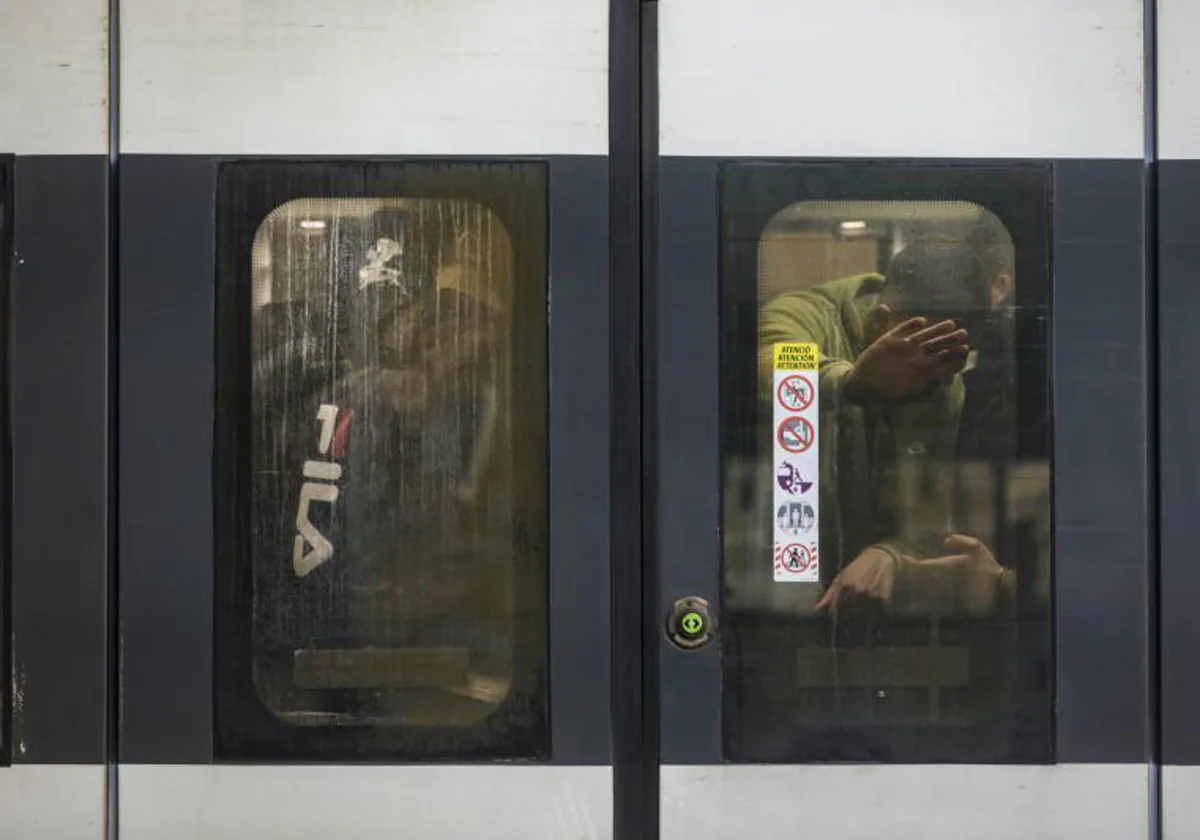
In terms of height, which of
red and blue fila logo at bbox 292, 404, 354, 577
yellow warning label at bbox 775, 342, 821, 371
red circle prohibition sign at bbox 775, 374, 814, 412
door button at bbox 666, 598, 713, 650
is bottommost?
door button at bbox 666, 598, 713, 650

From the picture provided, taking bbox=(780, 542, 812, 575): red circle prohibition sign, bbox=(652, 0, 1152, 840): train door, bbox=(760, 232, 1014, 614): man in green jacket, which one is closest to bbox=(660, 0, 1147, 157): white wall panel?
bbox=(652, 0, 1152, 840): train door

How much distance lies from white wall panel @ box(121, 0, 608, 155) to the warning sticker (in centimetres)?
61

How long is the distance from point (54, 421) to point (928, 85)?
1.86m

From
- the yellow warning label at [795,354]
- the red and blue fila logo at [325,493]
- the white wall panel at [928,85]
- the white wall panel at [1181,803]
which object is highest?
the white wall panel at [928,85]

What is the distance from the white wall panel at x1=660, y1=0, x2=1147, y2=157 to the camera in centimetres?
252

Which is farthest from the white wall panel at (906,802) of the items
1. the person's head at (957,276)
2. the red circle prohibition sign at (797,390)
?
the person's head at (957,276)

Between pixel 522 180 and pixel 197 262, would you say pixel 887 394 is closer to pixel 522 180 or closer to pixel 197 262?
pixel 522 180

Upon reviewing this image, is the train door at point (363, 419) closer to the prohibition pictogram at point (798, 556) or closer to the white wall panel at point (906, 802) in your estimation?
the white wall panel at point (906, 802)

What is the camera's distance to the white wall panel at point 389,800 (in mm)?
2506

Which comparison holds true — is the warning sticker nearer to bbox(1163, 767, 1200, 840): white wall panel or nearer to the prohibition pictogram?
the prohibition pictogram

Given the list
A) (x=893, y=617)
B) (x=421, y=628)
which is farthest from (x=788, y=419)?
(x=421, y=628)

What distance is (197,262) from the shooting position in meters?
2.52

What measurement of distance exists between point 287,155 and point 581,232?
0.60 m

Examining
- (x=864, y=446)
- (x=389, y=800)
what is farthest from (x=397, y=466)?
(x=864, y=446)
